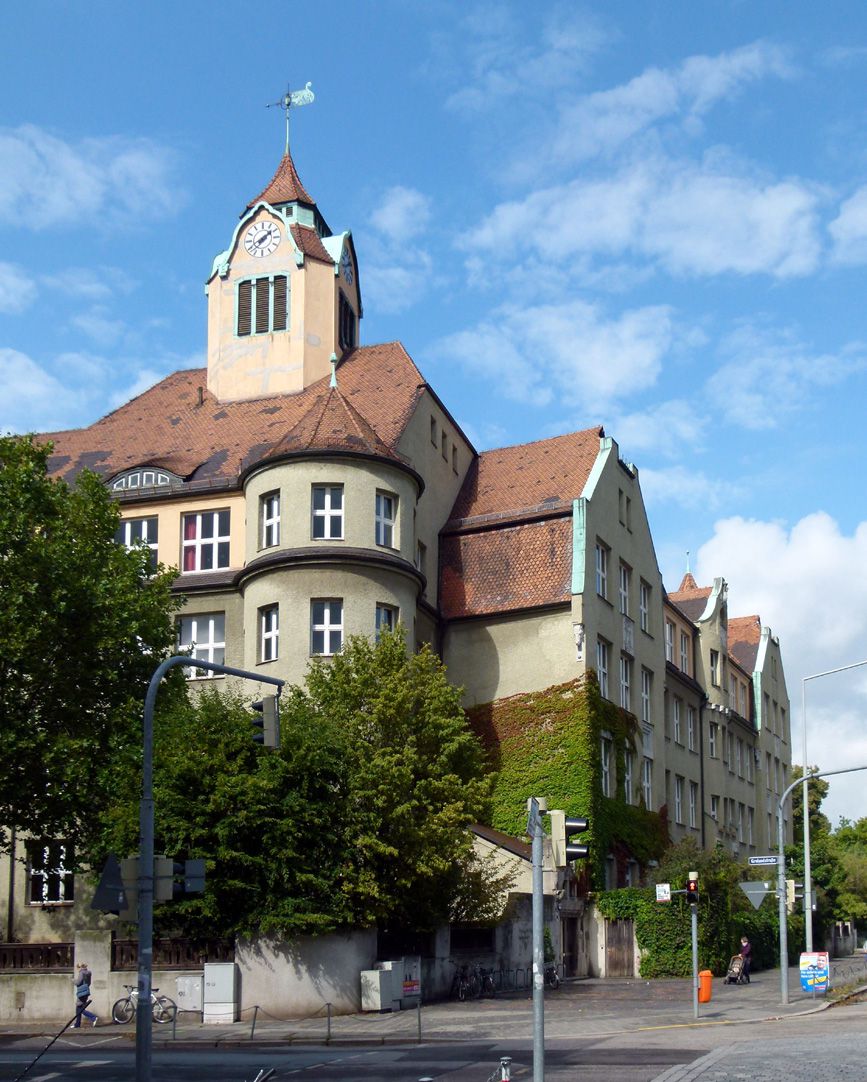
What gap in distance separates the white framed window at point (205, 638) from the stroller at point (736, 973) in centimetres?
1773

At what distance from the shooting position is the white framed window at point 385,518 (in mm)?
41294

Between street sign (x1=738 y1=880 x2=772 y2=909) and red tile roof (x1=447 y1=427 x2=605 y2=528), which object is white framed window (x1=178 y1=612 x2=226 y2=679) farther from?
street sign (x1=738 y1=880 x2=772 y2=909)

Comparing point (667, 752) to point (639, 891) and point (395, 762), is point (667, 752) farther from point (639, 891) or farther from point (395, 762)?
point (395, 762)

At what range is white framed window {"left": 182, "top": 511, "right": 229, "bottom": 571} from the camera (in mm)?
44625

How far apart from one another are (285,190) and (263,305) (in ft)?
18.6

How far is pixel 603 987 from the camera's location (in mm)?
38656

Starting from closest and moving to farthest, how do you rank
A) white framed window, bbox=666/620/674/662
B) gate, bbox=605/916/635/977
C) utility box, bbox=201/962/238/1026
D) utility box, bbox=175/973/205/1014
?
1. utility box, bbox=201/962/238/1026
2. utility box, bbox=175/973/205/1014
3. gate, bbox=605/916/635/977
4. white framed window, bbox=666/620/674/662

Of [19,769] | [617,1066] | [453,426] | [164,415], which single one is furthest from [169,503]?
[617,1066]

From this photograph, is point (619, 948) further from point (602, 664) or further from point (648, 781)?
point (602, 664)

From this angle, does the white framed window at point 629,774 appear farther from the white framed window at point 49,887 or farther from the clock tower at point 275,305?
the white framed window at point 49,887

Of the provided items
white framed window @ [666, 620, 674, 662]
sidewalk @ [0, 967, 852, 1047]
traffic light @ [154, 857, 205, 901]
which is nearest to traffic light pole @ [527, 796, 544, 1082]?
traffic light @ [154, 857, 205, 901]

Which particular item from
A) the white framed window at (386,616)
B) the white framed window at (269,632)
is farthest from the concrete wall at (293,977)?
the white framed window at (386,616)

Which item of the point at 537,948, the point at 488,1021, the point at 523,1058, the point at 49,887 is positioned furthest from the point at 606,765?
the point at 537,948

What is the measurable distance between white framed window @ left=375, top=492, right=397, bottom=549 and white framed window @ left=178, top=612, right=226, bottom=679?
19.7 ft
